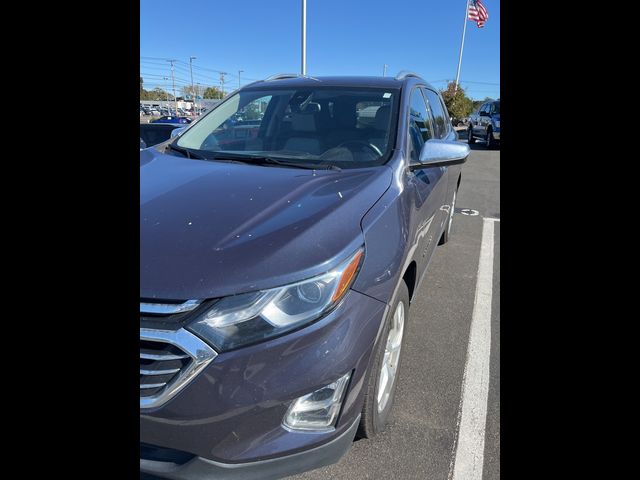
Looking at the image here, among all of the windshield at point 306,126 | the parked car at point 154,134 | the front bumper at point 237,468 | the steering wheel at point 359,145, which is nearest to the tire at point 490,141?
the parked car at point 154,134

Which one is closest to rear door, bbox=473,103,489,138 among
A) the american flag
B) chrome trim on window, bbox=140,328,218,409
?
the american flag

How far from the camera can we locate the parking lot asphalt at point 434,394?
180cm

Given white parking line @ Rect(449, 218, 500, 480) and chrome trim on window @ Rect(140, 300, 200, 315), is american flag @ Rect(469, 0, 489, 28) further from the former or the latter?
chrome trim on window @ Rect(140, 300, 200, 315)

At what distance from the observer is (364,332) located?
1469mm

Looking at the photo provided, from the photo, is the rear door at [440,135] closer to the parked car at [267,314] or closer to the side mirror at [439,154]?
the side mirror at [439,154]

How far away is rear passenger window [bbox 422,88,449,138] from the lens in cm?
373

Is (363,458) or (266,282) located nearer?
(266,282)

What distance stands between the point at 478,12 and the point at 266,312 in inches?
966

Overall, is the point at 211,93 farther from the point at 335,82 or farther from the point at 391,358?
the point at 391,358

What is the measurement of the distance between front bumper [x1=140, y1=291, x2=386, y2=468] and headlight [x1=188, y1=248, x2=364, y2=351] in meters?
0.03
